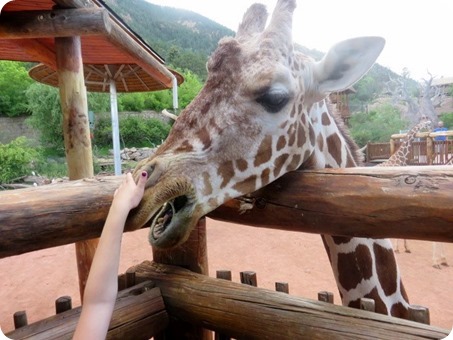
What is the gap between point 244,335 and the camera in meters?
1.29

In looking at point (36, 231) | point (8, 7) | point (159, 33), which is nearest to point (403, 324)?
point (36, 231)

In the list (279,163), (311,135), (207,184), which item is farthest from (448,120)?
(207,184)

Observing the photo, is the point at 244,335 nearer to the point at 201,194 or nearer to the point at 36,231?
the point at 201,194

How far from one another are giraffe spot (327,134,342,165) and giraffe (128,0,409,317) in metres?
0.09

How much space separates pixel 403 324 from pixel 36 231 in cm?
110

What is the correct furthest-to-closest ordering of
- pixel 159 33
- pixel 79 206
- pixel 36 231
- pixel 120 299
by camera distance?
pixel 159 33 → pixel 120 299 → pixel 79 206 → pixel 36 231

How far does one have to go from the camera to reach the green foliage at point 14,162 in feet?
36.1

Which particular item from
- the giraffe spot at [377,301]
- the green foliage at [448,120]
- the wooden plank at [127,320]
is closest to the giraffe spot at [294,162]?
the giraffe spot at [377,301]

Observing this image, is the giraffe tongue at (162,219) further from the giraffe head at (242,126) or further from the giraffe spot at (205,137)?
the giraffe spot at (205,137)

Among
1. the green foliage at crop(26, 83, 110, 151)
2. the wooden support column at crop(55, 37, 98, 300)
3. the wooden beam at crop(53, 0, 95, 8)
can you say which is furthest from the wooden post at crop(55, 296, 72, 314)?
the green foliage at crop(26, 83, 110, 151)

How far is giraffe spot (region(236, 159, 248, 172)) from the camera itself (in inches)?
48.3

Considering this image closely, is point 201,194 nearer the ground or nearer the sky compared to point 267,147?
nearer the ground

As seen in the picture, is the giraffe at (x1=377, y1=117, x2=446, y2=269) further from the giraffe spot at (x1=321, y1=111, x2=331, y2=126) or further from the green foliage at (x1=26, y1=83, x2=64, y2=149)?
the green foliage at (x1=26, y1=83, x2=64, y2=149)

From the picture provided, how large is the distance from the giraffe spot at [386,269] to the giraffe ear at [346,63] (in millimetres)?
722
